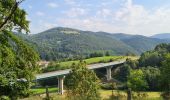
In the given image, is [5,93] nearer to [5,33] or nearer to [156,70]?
[5,33]

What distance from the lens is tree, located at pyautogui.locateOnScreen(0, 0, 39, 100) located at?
58.3 feet

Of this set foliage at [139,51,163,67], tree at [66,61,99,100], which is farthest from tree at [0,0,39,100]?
foliage at [139,51,163,67]

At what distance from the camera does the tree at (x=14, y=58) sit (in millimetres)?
17781

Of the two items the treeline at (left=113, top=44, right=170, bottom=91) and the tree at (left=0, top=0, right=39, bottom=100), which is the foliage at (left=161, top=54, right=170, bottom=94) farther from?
the tree at (left=0, top=0, right=39, bottom=100)

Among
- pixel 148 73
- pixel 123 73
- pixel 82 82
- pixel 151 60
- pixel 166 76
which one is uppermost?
pixel 82 82

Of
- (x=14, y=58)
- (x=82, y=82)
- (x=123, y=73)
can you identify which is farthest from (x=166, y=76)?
(x=123, y=73)

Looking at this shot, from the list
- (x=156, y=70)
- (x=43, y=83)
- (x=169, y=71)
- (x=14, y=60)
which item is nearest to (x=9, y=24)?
(x=14, y=60)

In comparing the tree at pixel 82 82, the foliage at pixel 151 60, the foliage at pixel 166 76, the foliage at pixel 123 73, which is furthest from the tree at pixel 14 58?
the foliage at pixel 123 73

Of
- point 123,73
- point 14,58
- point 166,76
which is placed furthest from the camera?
point 123,73

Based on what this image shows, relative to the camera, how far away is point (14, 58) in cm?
1912

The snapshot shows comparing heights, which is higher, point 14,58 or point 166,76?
point 14,58

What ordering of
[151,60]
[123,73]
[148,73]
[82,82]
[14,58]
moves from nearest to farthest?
[14,58] → [82,82] → [148,73] → [151,60] → [123,73]

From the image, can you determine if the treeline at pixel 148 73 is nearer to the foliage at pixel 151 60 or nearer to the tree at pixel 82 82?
the foliage at pixel 151 60

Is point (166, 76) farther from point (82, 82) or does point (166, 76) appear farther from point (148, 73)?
point (148, 73)
